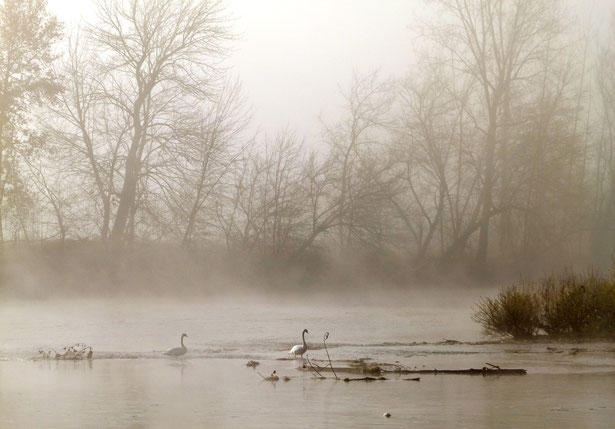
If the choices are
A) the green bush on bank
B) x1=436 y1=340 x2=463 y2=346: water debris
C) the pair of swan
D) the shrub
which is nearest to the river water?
x1=436 y1=340 x2=463 y2=346: water debris

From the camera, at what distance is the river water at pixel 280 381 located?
11.0 m

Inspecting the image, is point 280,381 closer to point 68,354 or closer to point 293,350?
point 293,350

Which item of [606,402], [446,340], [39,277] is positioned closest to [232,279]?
[39,277]

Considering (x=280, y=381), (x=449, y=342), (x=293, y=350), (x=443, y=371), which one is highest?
(x=449, y=342)

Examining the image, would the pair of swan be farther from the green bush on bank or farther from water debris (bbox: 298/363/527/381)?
the green bush on bank

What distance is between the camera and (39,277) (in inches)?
1531

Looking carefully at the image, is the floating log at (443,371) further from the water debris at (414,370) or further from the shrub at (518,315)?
the shrub at (518,315)

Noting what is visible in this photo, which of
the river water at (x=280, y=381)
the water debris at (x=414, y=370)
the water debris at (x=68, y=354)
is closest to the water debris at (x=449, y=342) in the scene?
the river water at (x=280, y=381)

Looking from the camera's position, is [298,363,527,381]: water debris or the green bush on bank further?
the green bush on bank

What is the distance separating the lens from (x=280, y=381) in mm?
14352

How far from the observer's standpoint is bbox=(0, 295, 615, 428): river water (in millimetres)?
11031

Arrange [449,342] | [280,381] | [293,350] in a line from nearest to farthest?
[280,381]
[293,350]
[449,342]

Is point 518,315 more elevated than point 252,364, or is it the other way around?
point 518,315

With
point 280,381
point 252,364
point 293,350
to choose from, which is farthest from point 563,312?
point 280,381
